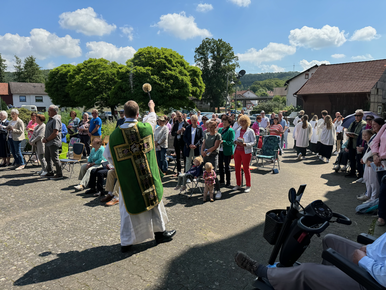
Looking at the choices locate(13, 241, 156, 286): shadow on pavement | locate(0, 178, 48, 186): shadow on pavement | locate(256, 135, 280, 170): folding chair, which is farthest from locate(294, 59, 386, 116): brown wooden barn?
locate(13, 241, 156, 286): shadow on pavement

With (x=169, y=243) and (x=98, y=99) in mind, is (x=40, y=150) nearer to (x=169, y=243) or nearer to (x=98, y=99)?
(x=169, y=243)

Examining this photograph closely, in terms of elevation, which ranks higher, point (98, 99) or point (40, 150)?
point (98, 99)

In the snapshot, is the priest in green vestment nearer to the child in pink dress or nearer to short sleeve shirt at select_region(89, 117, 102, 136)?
the child in pink dress

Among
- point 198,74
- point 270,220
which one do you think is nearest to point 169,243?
point 270,220

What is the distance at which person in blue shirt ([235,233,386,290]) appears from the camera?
2150 millimetres

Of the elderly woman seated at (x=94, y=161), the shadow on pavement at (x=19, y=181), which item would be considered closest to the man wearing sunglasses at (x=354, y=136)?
the elderly woman seated at (x=94, y=161)

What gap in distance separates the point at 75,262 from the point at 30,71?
90.0 metres

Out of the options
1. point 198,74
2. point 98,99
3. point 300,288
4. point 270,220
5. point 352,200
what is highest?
point 198,74

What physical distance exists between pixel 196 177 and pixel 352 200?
12.2 ft

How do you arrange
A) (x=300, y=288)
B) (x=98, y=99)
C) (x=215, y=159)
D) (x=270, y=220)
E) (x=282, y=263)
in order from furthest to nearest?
(x=98, y=99) < (x=215, y=159) < (x=270, y=220) < (x=282, y=263) < (x=300, y=288)

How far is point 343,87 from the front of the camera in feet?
110

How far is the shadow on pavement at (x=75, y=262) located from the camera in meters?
3.42

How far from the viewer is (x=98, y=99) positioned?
1268 inches

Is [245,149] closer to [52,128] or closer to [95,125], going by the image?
[52,128]
